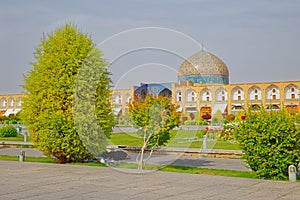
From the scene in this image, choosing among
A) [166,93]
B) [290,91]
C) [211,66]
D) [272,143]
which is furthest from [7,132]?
[211,66]

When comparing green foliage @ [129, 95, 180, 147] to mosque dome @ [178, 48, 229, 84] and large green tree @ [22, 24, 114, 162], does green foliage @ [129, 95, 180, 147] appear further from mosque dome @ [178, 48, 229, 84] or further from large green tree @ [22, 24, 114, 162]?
mosque dome @ [178, 48, 229, 84]

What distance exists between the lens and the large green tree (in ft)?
37.1

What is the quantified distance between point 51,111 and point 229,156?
6726 millimetres

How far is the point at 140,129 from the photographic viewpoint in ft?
36.2

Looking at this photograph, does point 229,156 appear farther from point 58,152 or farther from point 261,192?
point 261,192

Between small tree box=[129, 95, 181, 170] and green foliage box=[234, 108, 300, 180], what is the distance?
2.23 m

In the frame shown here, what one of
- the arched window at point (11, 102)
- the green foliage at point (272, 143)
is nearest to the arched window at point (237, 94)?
the arched window at point (11, 102)

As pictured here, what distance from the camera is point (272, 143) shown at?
895 cm

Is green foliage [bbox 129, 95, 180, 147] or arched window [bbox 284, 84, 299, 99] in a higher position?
arched window [bbox 284, 84, 299, 99]

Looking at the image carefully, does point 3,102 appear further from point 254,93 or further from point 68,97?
point 68,97

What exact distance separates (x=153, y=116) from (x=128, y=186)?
3168 mm

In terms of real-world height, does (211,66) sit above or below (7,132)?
above

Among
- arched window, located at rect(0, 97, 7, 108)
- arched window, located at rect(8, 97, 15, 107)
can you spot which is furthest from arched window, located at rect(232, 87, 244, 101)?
arched window, located at rect(0, 97, 7, 108)

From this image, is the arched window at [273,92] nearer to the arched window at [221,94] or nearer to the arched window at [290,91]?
the arched window at [290,91]
